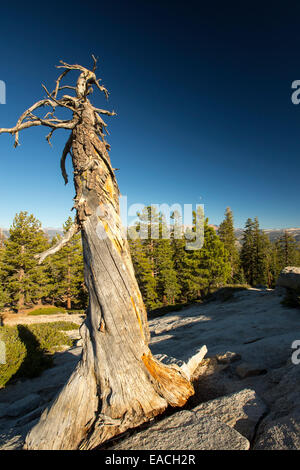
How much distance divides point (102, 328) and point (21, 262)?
2529 centimetres

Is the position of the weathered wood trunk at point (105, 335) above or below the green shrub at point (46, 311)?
above

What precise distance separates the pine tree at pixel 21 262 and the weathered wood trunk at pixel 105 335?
79.8 ft

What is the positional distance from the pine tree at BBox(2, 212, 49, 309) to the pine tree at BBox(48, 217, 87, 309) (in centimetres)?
296

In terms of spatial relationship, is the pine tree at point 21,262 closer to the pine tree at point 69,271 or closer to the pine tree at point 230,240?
the pine tree at point 69,271

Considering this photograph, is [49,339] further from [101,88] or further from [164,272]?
[164,272]

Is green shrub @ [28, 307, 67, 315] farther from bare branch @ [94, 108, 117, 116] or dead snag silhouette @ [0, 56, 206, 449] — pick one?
bare branch @ [94, 108, 117, 116]

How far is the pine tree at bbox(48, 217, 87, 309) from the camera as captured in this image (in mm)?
27766

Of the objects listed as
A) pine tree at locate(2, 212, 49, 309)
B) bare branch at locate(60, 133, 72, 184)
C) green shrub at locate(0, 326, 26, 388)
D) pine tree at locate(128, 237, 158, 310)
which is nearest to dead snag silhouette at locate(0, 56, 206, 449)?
bare branch at locate(60, 133, 72, 184)

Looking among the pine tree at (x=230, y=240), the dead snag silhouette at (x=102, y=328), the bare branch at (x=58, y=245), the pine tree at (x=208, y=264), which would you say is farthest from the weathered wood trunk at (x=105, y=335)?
the pine tree at (x=230, y=240)

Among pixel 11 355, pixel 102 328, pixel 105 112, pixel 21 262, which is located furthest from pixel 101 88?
pixel 21 262

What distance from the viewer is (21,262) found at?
23766 millimetres

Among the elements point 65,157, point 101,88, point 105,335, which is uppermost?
point 101,88

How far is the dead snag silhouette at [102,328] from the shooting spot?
9.34ft
